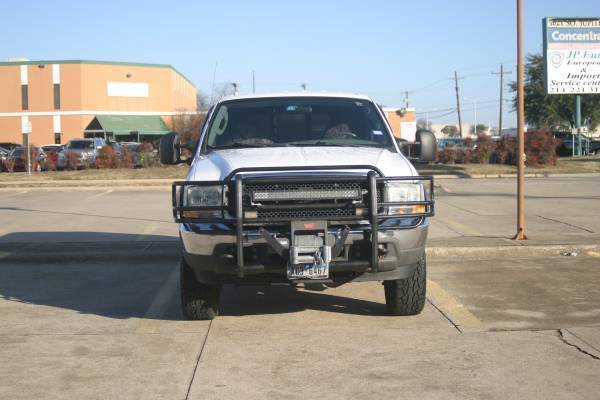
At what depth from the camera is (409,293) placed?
644 centimetres

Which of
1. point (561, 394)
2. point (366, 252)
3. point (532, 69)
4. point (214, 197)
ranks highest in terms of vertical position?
point (532, 69)

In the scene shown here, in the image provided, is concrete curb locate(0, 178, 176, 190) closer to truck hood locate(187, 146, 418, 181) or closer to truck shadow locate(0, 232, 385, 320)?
truck shadow locate(0, 232, 385, 320)

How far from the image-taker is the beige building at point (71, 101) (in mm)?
65438

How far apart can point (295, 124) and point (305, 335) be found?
7.36ft

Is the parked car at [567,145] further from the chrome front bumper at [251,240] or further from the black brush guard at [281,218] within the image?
the black brush guard at [281,218]

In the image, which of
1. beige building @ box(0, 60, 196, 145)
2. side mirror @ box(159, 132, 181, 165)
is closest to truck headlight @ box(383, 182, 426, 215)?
side mirror @ box(159, 132, 181, 165)

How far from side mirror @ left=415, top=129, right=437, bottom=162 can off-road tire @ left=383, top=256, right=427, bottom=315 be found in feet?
4.50

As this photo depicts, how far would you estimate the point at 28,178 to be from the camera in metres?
26.5

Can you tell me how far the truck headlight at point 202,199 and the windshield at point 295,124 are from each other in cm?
118

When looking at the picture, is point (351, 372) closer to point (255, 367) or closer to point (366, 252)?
point (255, 367)

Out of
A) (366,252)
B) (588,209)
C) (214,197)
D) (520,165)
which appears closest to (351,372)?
(366,252)

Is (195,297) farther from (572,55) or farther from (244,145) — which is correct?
(572,55)

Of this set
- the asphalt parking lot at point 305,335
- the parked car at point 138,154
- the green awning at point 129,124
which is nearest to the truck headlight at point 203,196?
the asphalt parking lot at point 305,335

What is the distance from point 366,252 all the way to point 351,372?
104cm
